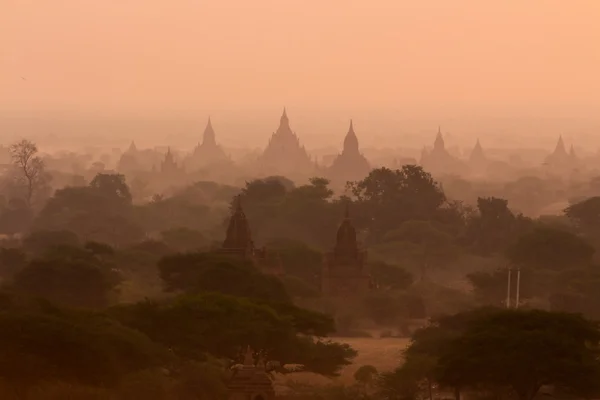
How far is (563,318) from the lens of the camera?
43250mm

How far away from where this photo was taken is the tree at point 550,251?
77406 mm

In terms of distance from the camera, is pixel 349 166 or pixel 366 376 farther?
pixel 349 166

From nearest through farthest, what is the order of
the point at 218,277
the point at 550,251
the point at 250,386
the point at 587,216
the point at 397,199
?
the point at 250,386, the point at 218,277, the point at 550,251, the point at 397,199, the point at 587,216

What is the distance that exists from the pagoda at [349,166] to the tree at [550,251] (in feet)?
350

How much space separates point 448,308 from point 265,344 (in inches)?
879

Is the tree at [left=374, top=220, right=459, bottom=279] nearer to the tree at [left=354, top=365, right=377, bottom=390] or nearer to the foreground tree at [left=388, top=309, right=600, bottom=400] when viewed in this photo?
the tree at [left=354, top=365, right=377, bottom=390]

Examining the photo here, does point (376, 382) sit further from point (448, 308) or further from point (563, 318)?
point (448, 308)

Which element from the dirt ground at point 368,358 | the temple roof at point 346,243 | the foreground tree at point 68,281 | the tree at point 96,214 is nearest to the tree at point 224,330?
the dirt ground at point 368,358

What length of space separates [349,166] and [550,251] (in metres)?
114

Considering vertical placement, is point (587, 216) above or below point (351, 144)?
below

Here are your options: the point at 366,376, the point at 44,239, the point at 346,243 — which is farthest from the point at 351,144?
the point at 366,376

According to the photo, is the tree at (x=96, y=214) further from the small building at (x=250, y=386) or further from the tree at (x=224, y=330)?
the small building at (x=250, y=386)

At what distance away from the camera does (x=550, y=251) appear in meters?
78.0

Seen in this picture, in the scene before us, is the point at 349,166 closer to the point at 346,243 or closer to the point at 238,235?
the point at 346,243
